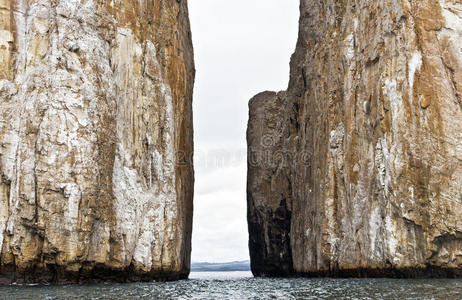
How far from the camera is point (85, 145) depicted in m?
26.7

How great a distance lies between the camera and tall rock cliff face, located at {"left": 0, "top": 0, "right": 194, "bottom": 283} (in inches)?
987

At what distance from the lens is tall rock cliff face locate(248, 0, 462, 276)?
26719 millimetres

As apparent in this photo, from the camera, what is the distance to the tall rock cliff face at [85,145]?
2508cm

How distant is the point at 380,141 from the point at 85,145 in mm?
16500

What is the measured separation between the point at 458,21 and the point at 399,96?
5.24 meters

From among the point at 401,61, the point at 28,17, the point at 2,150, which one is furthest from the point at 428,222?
the point at 28,17

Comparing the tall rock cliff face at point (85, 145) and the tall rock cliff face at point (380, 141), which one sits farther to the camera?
the tall rock cliff face at point (380, 141)

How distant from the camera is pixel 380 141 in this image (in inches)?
1187

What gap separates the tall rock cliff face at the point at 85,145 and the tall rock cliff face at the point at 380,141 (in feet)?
38.3

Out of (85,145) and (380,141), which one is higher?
(380,141)

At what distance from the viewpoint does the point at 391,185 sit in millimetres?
28438

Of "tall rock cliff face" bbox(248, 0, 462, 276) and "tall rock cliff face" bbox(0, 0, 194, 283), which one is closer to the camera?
"tall rock cliff face" bbox(0, 0, 194, 283)

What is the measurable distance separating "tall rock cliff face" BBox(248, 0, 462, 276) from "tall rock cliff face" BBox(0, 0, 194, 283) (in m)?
11.7

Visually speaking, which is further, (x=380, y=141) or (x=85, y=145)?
(x=380, y=141)
